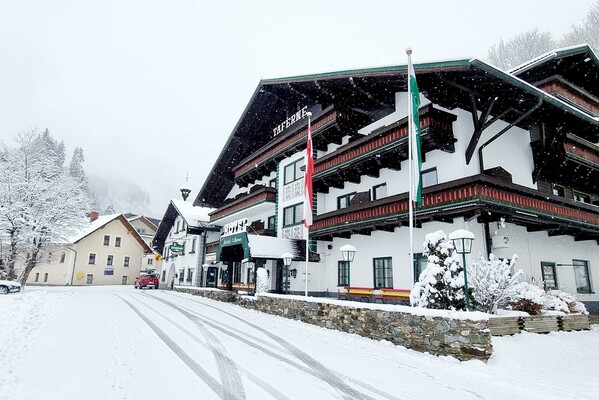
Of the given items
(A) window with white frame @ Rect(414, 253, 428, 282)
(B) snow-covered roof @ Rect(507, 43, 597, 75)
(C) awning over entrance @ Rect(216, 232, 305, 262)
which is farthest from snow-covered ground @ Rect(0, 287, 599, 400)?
(B) snow-covered roof @ Rect(507, 43, 597, 75)

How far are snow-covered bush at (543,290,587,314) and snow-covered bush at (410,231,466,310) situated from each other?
574cm

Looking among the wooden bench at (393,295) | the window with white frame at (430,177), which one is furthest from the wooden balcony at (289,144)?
the wooden bench at (393,295)

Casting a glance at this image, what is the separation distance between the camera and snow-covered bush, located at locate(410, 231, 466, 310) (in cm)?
995

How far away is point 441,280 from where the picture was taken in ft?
33.2

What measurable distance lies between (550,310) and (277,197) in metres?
17.4

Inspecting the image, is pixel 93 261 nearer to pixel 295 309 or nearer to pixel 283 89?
pixel 283 89

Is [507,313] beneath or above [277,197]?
beneath

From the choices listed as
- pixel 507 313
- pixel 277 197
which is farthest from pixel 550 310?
pixel 277 197

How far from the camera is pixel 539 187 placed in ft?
58.8

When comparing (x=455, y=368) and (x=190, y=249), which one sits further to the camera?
(x=190, y=249)

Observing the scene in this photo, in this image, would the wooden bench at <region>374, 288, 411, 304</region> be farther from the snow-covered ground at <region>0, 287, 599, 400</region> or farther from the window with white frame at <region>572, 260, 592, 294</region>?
the window with white frame at <region>572, 260, 592, 294</region>

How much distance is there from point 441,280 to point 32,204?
97.5 ft

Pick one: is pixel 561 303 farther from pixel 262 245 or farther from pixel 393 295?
pixel 262 245

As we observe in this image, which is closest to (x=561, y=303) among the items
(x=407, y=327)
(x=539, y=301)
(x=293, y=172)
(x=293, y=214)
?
(x=539, y=301)
